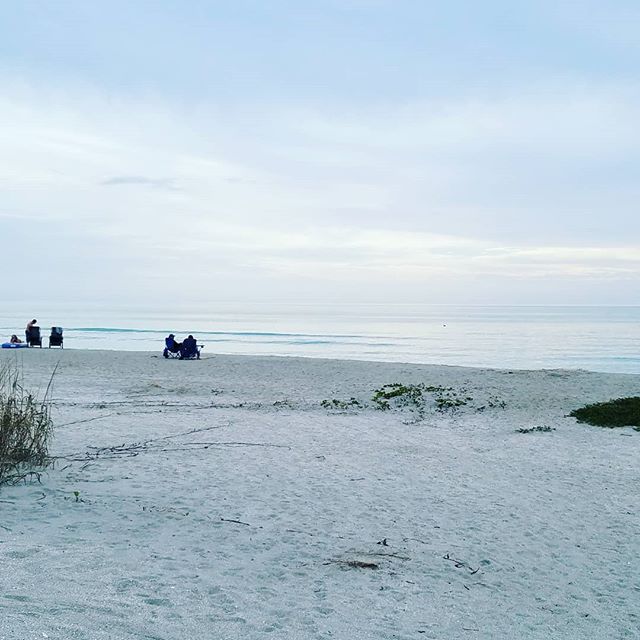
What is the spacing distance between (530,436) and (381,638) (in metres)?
8.95

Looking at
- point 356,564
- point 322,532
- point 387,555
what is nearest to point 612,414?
point 322,532

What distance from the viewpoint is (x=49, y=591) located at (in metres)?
4.86

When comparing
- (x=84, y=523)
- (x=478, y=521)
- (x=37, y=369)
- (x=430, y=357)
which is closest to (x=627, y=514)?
(x=478, y=521)

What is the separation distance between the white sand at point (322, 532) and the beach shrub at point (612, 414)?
54 centimetres

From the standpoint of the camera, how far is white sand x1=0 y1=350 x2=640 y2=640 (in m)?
4.95

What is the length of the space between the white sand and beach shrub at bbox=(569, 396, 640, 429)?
1.79 feet

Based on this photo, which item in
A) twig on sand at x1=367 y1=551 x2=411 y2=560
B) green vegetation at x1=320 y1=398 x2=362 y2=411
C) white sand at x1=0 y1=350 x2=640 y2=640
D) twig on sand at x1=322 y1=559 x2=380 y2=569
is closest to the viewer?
white sand at x1=0 y1=350 x2=640 y2=640

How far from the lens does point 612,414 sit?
1439 centimetres

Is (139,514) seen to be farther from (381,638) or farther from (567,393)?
(567,393)

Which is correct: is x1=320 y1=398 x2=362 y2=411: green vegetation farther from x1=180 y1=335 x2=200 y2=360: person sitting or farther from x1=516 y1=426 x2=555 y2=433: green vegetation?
x1=180 y1=335 x2=200 y2=360: person sitting

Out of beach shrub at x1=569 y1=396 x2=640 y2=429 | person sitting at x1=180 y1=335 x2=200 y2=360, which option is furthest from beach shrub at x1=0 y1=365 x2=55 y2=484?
person sitting at x1=180 y1=335 x2=200 y2=360

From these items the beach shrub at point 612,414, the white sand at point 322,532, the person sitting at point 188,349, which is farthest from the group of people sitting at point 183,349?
the beach shrub at point 612,414

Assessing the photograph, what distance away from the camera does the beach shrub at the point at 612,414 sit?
45.9ft

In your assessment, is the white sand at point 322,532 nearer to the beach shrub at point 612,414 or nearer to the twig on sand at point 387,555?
the twig on sand at point 387,555
